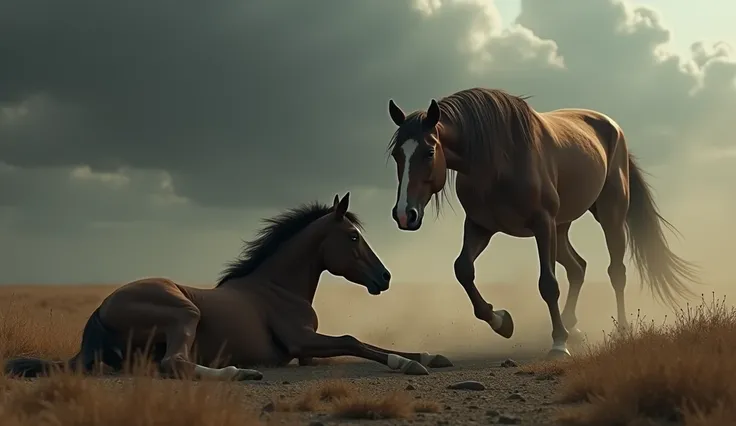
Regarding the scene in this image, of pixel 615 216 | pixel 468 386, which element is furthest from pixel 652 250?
pixel 468 386

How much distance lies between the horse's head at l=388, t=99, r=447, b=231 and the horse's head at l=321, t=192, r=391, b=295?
1054 millimetres

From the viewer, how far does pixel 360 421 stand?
5312 mm

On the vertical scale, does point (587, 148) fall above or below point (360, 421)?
above

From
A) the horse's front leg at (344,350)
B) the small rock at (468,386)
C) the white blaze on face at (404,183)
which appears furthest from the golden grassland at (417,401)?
the white blaze on face at (404,183)

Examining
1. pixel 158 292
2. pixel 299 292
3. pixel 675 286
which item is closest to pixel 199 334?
pixel 158 292

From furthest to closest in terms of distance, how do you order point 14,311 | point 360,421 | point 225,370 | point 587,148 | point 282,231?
1. point 14,311
2. point 587,148
3. point 282,231
4. point 225,370
5. point 360,421

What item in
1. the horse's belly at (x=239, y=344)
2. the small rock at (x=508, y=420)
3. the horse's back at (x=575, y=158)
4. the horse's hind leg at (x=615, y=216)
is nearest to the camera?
the small rock at (x=508, y=420)

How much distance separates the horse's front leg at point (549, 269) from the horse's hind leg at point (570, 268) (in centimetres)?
211

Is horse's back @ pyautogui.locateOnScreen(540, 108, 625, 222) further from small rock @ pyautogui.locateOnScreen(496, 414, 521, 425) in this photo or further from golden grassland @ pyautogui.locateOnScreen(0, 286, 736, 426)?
small rock @ pyautogui.locateOnScreen(496, 414, 521, 425)

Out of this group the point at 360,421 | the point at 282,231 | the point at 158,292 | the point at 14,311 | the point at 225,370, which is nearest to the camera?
the point at 360,421

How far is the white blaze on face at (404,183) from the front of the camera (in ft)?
26.5

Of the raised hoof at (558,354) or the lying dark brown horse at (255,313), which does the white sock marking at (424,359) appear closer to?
the lying dark brown horse at (255,313)

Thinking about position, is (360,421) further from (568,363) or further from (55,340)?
(55,340)

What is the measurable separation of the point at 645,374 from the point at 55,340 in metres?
7.51
